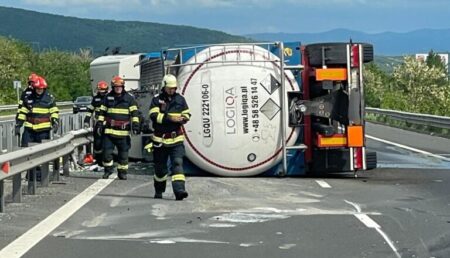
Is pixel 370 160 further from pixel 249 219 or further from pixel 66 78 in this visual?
pixel 66 78

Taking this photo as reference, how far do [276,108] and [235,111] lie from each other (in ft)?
2.33

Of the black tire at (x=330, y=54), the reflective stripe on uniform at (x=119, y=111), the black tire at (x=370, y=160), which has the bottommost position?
the black tire at (x=370, y=160)

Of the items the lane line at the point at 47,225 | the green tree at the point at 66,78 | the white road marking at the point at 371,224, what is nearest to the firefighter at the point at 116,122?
the lane line at the point at 47,225

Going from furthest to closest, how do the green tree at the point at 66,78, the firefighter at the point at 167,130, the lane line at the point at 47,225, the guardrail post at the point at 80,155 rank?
the green tree at the point at 66,78
the guardrail post at the point at 80,155
the firefighter at the point at 167,130
the lane line at the point at 47,225

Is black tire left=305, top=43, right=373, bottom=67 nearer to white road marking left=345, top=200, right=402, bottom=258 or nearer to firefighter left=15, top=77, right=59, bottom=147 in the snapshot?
white road marking left=345, top=200, right=402, bottom=258

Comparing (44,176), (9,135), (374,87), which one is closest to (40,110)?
(44,176)

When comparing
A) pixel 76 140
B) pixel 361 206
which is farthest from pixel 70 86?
pixel 361 206

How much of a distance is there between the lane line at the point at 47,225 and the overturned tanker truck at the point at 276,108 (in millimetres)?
2297

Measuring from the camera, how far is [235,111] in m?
14.0

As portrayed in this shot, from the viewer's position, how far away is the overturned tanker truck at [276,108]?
14.0 metres

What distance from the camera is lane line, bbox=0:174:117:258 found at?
7.73 m

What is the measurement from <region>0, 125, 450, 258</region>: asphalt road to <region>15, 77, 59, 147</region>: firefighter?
0.99 meters

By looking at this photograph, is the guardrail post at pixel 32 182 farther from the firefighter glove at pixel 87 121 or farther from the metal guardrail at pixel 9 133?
the metal guardrail at pixel 9 133

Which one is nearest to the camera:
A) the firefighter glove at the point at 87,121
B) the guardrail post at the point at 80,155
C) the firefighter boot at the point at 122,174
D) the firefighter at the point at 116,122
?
A: the firefighter boot at the point at 122,174
